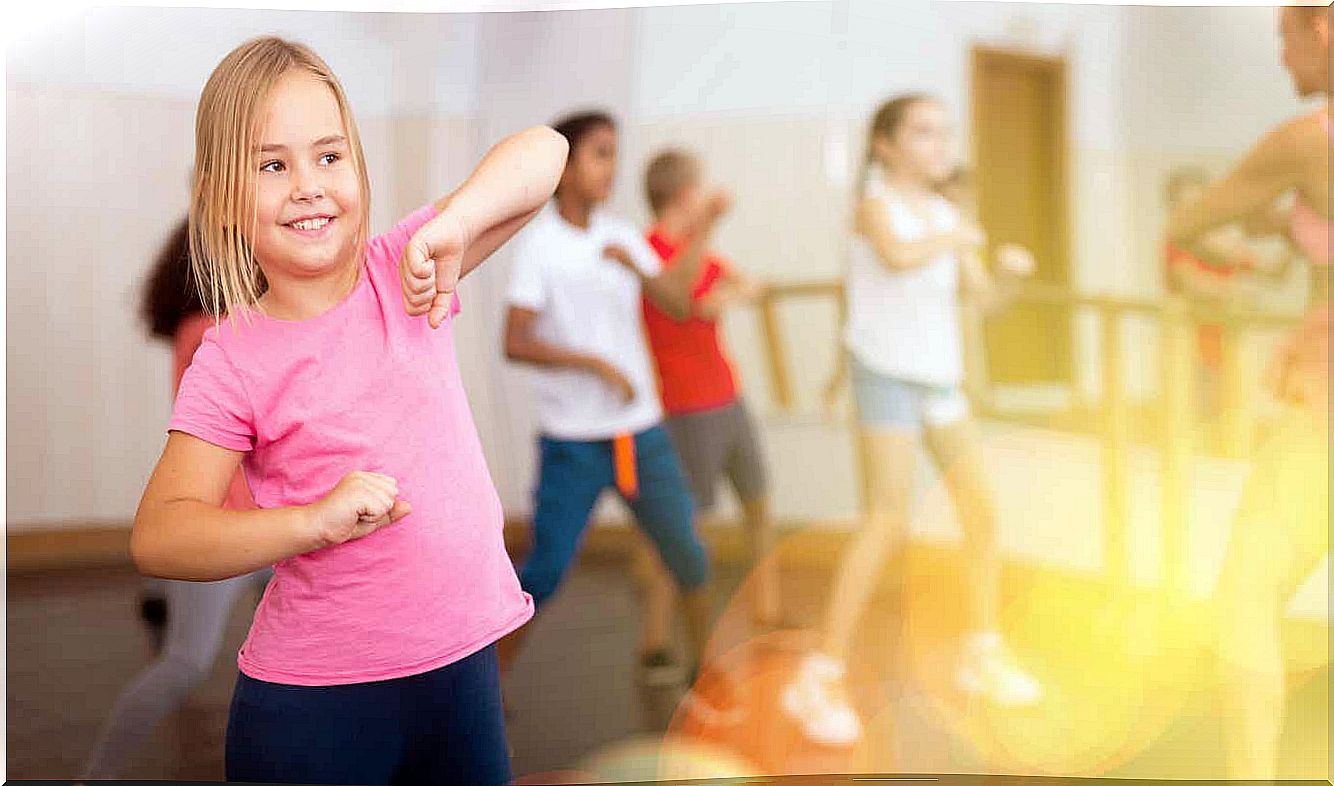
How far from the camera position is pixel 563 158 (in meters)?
0.93

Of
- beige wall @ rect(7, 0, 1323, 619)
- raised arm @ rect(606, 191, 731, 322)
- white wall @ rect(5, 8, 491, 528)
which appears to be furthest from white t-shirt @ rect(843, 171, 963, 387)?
white wall @ rect(5, 8, 491, 528)

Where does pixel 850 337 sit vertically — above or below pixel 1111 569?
above

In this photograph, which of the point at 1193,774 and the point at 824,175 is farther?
the point at 824,175

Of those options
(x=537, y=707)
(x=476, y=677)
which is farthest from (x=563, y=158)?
(x=537, y=707)

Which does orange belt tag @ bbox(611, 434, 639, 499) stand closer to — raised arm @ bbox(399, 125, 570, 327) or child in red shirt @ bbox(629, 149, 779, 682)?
child in red shirt @ bbox(629, 149, 779, 682)

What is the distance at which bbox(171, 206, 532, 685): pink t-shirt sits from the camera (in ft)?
2.82

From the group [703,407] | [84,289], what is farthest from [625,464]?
[84,289]

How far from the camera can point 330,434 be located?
866 mm

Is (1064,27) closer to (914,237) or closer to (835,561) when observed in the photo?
(914,237)

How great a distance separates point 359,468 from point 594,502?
0.89 meters

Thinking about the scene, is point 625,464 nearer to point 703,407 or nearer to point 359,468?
point 703,407

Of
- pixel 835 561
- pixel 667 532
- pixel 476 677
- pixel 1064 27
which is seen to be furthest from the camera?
pixel 835 561

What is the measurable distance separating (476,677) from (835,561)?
1787 millimetres

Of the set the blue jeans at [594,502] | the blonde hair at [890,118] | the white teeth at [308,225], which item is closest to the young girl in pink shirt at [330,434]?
the white teeth at [308,225]
